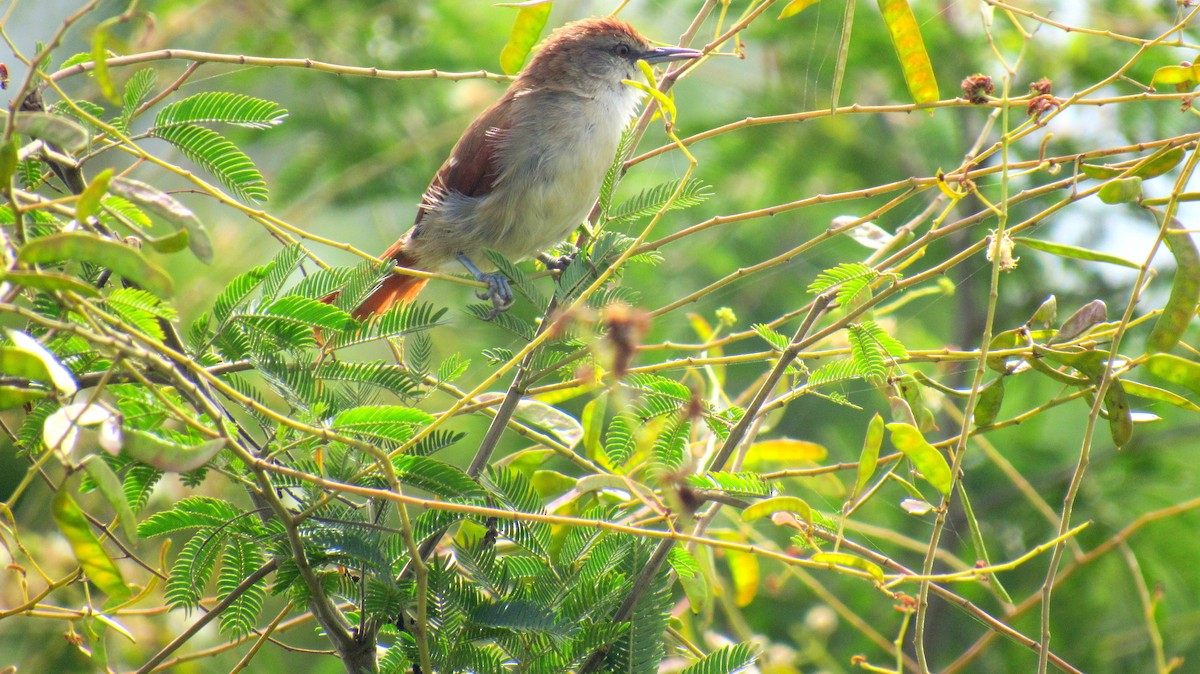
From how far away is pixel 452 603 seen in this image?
1.80m

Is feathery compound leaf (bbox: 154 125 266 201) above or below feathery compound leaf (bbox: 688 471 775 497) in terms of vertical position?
above

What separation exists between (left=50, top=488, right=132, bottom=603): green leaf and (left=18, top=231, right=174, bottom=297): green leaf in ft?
0.95

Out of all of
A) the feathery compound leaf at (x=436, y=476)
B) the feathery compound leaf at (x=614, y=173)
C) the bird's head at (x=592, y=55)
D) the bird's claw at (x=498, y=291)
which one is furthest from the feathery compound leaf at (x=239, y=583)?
the bird's head at (x=592, y=55)

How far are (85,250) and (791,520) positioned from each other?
3.85ft

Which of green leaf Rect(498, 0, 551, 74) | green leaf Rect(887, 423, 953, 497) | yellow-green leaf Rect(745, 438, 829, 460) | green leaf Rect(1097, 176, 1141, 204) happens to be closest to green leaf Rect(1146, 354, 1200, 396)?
green leaf Rect(1097, 176, 1141, 204)

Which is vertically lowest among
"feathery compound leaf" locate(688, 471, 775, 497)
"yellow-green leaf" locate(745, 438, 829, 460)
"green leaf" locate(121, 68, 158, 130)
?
"yellow-green leaf" locate(745, 438, 829, 460)

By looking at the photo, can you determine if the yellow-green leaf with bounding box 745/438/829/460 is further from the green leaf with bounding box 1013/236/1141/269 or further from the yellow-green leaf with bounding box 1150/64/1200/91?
the yellow-green leaf with bounding box 1150/64/1200/91

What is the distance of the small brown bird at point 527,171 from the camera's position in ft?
11.6

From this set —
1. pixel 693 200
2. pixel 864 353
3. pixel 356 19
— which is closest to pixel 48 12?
pixel 356 19

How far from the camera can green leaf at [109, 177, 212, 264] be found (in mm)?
1417

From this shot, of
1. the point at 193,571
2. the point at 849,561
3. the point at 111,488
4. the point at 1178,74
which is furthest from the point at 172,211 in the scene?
the point at 1178,74

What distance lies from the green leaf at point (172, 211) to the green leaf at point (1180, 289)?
1525mm

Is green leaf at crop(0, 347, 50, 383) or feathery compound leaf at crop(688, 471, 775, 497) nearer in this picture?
green leaf at crop(0, 347, 50, 383)

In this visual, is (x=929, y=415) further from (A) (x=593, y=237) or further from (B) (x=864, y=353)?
(A) (x=593, y=237)
